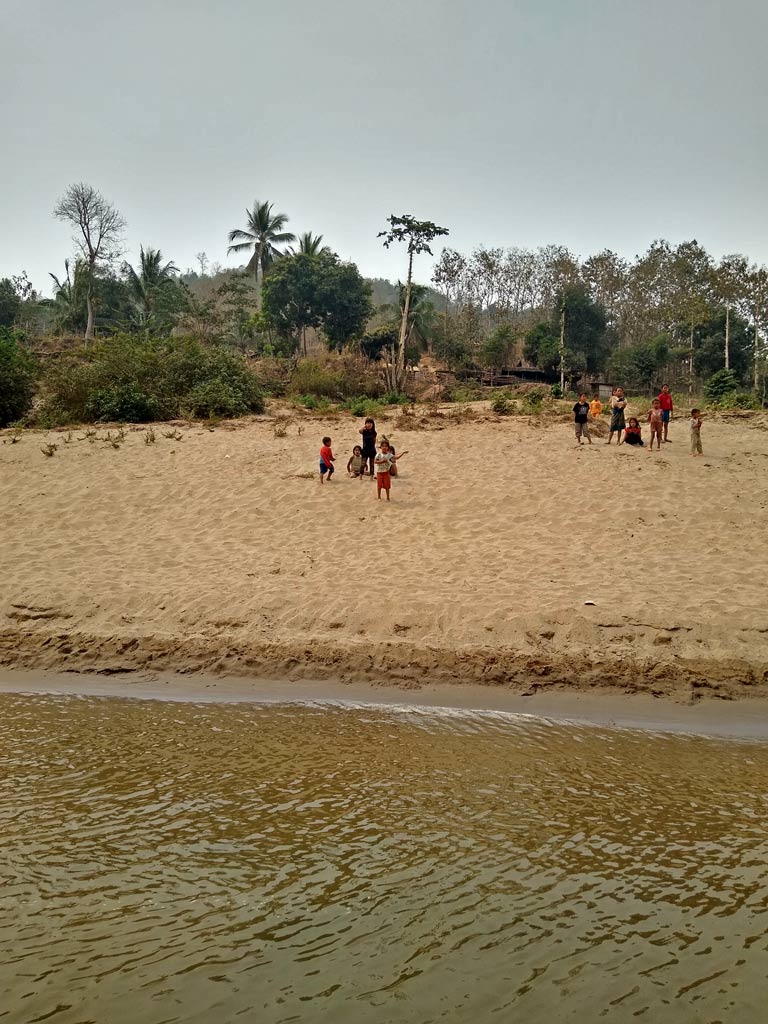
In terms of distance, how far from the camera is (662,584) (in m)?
9.21

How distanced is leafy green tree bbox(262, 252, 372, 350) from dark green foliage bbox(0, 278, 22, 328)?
17.4m

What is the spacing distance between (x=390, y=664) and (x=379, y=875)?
3577mm

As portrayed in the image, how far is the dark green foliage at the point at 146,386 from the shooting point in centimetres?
2072

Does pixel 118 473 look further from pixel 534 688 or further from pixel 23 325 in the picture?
pixel 23 325

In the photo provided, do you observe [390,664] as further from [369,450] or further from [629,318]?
[629,318]

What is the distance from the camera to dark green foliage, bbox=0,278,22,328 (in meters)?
46.3

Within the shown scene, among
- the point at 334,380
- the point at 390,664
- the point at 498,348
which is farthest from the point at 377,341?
the point at 390,664

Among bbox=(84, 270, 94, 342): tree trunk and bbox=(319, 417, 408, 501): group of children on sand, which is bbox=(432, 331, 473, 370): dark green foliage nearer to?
bbox=(84, 270, 94, 342): tree trunk

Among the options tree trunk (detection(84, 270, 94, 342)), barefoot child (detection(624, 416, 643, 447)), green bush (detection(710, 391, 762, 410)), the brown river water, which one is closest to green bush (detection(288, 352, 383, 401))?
green bush (detection(710, 391, 762, 410))

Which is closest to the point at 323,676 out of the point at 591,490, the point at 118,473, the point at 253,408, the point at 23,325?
the point at 591,490

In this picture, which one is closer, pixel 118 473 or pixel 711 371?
pixel 118 473

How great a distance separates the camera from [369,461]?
15.0 meters

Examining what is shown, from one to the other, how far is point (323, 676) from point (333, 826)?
9.85 feet

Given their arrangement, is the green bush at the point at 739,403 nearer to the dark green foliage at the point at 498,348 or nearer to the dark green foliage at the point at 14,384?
the dark green foliage at the point at 498,348
